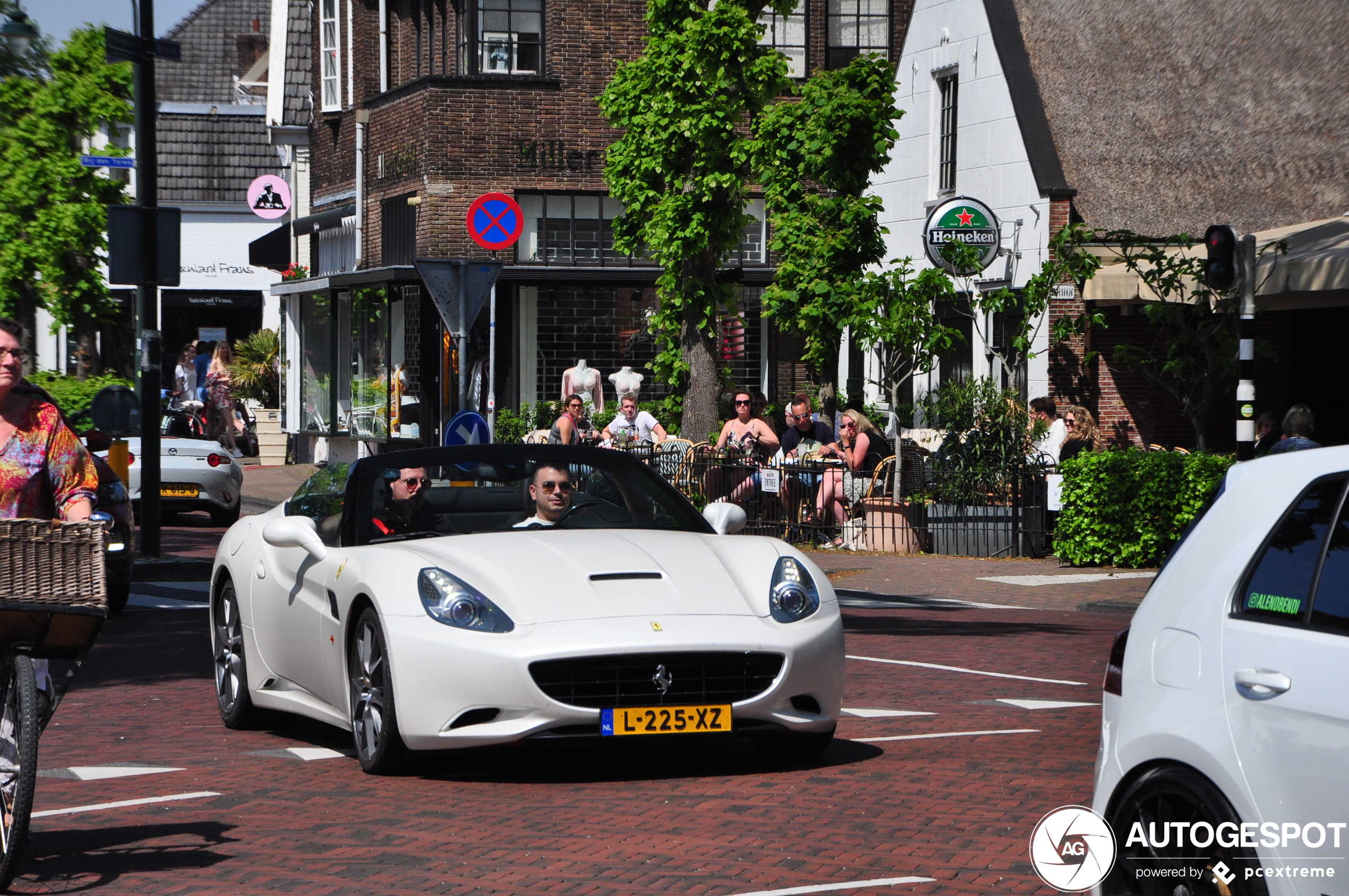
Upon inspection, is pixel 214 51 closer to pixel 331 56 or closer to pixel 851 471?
pixel 331 56

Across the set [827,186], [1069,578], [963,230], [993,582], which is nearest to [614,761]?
[993,582]

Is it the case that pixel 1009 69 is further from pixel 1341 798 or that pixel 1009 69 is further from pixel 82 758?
pixel 1341 798

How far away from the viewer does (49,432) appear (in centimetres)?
650

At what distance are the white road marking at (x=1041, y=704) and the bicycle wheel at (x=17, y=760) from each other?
5542 millimetres

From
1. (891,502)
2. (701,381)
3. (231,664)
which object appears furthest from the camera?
(701,381)

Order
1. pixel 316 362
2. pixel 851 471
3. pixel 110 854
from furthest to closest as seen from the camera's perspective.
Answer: pixel 316 362
pixel 851 471
pixel 110 854

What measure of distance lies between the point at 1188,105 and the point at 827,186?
6940 millimetres

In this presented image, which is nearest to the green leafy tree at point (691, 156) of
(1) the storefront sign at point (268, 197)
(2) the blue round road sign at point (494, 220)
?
(2) the blue round road sign at point (494, 220)

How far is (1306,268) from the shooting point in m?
19.3

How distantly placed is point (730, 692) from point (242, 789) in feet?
6.49

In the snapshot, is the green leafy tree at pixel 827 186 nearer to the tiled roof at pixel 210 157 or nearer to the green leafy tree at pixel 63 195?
the green leafy tree at pixel 63 195

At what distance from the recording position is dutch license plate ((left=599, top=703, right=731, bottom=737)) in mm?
7258

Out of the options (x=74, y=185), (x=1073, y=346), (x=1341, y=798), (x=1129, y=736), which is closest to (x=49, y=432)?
(x=1129, y=736)

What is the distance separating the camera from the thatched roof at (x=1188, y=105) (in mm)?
26906
